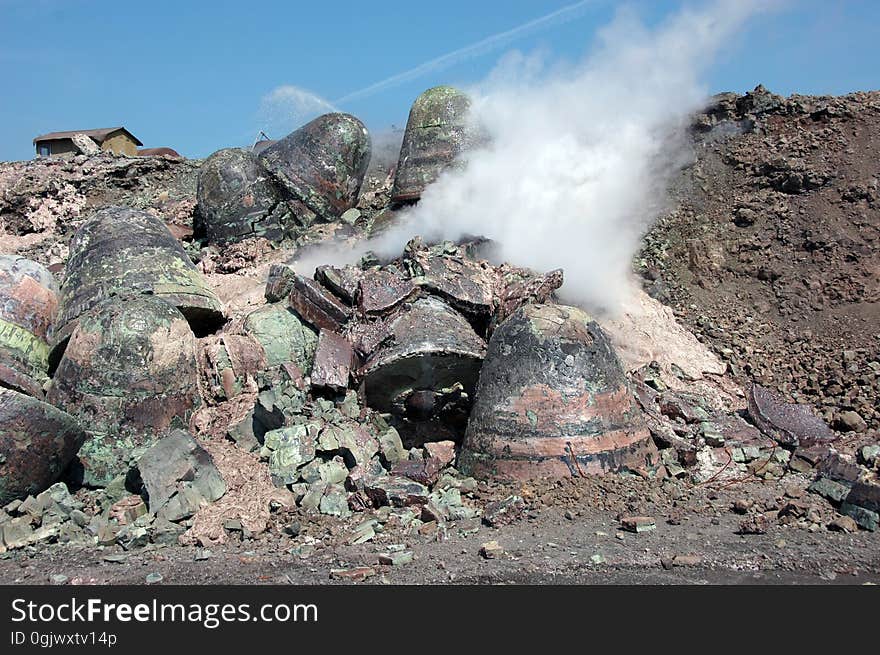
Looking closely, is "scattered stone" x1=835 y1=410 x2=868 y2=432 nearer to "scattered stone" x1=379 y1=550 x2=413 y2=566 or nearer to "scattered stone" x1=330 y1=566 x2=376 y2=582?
"scattered stone" x1=379 y1=550 x2=413 y2=566

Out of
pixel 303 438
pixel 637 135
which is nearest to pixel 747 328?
pixel 637 135

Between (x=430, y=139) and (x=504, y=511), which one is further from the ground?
(x=430, y=139)

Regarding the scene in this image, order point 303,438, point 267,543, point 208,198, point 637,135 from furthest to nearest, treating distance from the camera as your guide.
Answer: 1. point 637,135
2. point 208,198
3. point 303,438
4. point 267,543

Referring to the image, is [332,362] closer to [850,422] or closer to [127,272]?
[127,272]

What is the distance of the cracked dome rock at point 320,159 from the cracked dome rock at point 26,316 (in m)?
3.62

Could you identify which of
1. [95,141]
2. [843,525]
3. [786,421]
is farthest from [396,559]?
[95,141]

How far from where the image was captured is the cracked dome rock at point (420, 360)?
618 centimetres

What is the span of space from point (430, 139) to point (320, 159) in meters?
1.45

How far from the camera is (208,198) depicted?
32.7 ft

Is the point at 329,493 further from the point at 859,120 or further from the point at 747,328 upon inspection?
the point at 859,120

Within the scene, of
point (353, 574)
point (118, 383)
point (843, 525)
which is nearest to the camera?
point (353, 574)

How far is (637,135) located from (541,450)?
22.8 feet

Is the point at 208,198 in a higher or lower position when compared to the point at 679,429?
higher

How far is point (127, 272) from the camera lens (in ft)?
22.8
